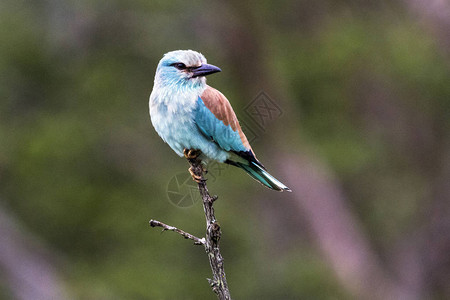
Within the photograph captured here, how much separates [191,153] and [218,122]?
298 mm

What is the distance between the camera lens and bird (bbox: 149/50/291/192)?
16.1ft

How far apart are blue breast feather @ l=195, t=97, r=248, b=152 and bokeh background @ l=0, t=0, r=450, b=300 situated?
21.3ft

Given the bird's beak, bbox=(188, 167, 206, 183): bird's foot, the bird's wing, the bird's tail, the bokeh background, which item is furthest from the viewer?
the bokeh background

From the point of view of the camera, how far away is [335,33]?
13102 millimetres

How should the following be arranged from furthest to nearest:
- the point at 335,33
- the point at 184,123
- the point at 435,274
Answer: the point at 335,33
the point at 435,274
the point at 184,123

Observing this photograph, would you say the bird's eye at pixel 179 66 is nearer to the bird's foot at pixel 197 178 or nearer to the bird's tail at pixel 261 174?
the bird's foot at pixel 197 178

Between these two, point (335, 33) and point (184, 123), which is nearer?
point (184, 123)

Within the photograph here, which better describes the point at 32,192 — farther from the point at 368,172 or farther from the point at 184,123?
the point at 184,123

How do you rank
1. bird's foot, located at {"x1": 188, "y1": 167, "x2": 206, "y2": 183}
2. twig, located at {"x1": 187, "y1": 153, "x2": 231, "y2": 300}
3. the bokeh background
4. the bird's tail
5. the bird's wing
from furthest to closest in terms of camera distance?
the bokeh background
the bird's tail
the bird's wing
bird's foot, located at {"x1": 188, "y1": 167, "x2": 206, "y2": 183}
twig, located at {"x1": 187, "y1": 153, "x2": 231, "y2": 300}

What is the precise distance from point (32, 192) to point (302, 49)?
5.76 metres

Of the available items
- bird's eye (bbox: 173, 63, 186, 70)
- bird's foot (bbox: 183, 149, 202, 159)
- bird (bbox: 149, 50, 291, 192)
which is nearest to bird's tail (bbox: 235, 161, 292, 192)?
bird (bbox: 149, 50, 291, 192)

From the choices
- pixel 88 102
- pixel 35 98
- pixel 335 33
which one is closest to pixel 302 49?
pixel 335 33

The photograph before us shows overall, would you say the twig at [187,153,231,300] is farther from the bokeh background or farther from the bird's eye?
the bokeh background

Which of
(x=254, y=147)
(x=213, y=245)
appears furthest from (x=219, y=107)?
(x=254, y=147)
